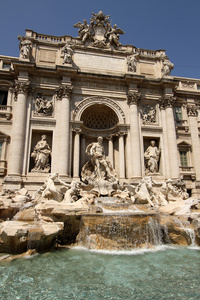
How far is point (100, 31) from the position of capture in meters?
20.2

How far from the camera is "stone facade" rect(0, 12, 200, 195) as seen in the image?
53.2 ft

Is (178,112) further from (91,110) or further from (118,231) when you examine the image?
(118,231)

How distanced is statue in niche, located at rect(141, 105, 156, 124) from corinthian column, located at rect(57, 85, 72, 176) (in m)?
6.67

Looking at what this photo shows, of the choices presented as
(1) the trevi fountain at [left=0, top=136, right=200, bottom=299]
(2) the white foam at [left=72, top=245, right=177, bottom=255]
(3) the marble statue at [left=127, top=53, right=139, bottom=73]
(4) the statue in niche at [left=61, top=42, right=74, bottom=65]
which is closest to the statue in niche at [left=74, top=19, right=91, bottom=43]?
(4) the statue in niche at [left=61, top=42, right=74, bottom=65]

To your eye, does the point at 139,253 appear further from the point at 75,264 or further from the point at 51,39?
the point at 51,39

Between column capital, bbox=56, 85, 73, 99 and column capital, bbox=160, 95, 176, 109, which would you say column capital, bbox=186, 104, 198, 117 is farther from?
column capital, bbox=56, 85, 73, 99

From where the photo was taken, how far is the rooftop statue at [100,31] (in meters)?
19.5

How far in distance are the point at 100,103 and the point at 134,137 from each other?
410cm

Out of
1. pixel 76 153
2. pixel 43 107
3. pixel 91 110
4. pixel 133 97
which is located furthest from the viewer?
pixel 91 110

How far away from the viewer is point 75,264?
6.83 meters

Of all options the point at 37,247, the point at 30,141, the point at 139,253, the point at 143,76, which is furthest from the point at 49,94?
the point at 139,253

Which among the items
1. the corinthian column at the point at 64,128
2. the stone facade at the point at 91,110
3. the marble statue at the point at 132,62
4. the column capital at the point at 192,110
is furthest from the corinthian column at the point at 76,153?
the column capital at the point at 192,110

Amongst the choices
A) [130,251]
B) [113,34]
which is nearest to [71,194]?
[130,251]

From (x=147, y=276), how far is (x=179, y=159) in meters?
14.8
